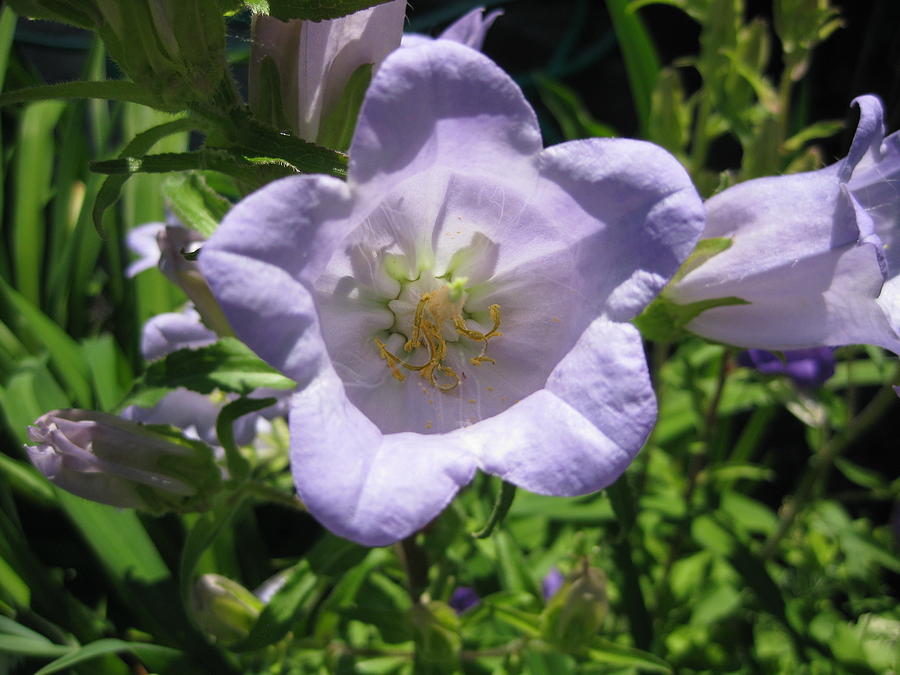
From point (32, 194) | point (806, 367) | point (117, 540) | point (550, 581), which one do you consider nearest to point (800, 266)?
point (806, 367)

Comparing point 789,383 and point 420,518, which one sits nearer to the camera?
point 420,518

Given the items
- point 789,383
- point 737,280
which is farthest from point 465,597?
point 737,280

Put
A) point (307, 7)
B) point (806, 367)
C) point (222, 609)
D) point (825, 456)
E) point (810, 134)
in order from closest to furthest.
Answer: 1. point (307, 7)
2. point (222, 609)
3. point (806, 367)
4. point (810, 134)
5. point (825, 456)

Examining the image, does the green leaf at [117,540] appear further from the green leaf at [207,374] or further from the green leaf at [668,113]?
the green leaf at [668,113]

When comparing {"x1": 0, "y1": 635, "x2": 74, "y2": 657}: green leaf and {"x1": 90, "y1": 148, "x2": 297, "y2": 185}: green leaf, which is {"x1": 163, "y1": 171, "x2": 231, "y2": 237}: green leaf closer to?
{"x1": 90, "y1": 148, "x2": 297, "y2": 185}: green leaf

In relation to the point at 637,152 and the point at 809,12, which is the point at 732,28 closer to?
the point at 809,12

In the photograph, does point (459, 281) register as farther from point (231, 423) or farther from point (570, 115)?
point (570, 115)
